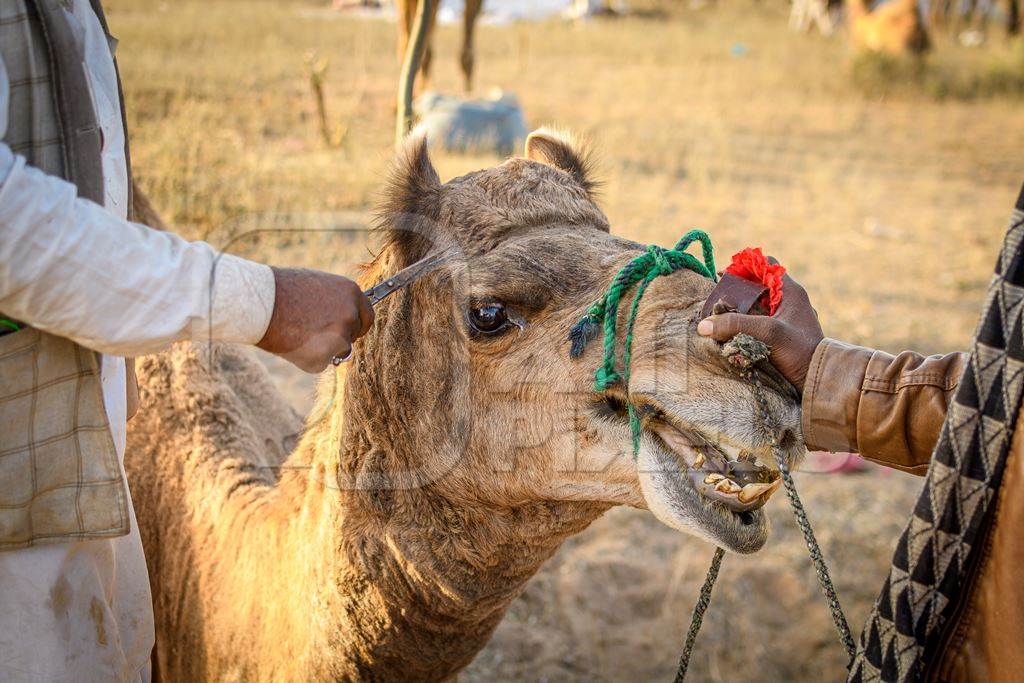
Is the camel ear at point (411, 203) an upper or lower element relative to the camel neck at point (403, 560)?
upper

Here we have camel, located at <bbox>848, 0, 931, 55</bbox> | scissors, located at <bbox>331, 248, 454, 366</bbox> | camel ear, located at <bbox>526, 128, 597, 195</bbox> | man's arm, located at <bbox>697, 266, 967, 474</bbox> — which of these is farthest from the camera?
camel, located at <bbox>848, 0, 931, 55</bbox>

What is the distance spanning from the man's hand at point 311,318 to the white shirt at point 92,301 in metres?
0.04

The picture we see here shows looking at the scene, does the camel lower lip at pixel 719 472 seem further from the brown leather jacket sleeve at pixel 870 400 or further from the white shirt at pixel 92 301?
the white shirt at pixel 92 301

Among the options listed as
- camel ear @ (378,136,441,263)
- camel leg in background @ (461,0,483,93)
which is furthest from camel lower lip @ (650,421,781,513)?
camel leg in background @ (461,0,483,93)

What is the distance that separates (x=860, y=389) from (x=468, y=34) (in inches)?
457

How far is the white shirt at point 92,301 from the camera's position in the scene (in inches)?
54.9

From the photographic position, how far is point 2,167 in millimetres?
1354

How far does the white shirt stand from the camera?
1.39 meters

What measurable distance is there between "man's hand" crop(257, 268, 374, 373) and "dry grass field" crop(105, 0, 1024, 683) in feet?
2.53

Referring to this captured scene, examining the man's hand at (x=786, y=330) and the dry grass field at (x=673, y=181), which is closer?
the man's hand at (x=786, y=330)

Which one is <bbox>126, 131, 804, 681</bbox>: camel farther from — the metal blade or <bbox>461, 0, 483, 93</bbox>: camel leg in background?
<bbox>461, 0, 483, 93</bbox>: camel leg in background

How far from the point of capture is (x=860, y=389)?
1.74 metres

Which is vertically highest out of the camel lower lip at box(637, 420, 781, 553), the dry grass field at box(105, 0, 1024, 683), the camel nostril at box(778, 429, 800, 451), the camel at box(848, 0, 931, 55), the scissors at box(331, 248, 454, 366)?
the camel at box(848, 0, 931, 55)

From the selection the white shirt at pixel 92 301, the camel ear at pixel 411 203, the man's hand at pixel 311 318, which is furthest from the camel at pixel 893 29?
the white shirt at pixel 92 301
